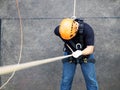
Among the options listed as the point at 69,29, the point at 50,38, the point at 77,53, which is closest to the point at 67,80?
the point at 77,53

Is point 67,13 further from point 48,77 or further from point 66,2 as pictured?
point 48,77

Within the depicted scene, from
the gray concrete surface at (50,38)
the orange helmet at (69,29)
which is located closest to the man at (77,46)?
the orange helmet at (69,29)

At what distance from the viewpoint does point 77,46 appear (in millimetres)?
4121

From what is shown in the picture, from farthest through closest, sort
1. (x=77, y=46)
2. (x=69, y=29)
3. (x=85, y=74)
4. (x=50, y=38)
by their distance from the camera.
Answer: (x=50, y=38) < (x=85, y=74) < (x=77, y=46) < (x=69, y=29)

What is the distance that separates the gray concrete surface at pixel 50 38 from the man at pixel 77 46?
1.11 metres

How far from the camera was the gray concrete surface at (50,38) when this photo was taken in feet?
17.2

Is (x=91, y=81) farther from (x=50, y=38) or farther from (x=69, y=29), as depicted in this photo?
(x=50, y=38)

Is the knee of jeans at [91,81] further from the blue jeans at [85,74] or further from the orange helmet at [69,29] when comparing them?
the orange helmet at [69,29]

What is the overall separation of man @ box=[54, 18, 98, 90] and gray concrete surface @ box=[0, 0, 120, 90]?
1111 mm

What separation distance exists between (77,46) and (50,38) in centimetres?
129

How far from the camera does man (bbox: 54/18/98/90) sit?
3.97 meters

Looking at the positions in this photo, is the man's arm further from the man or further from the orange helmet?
the orange helmet

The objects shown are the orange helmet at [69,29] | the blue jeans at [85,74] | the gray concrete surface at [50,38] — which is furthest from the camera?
the gray concrete surface at [50,38]

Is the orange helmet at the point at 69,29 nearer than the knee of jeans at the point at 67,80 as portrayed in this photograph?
Yes
